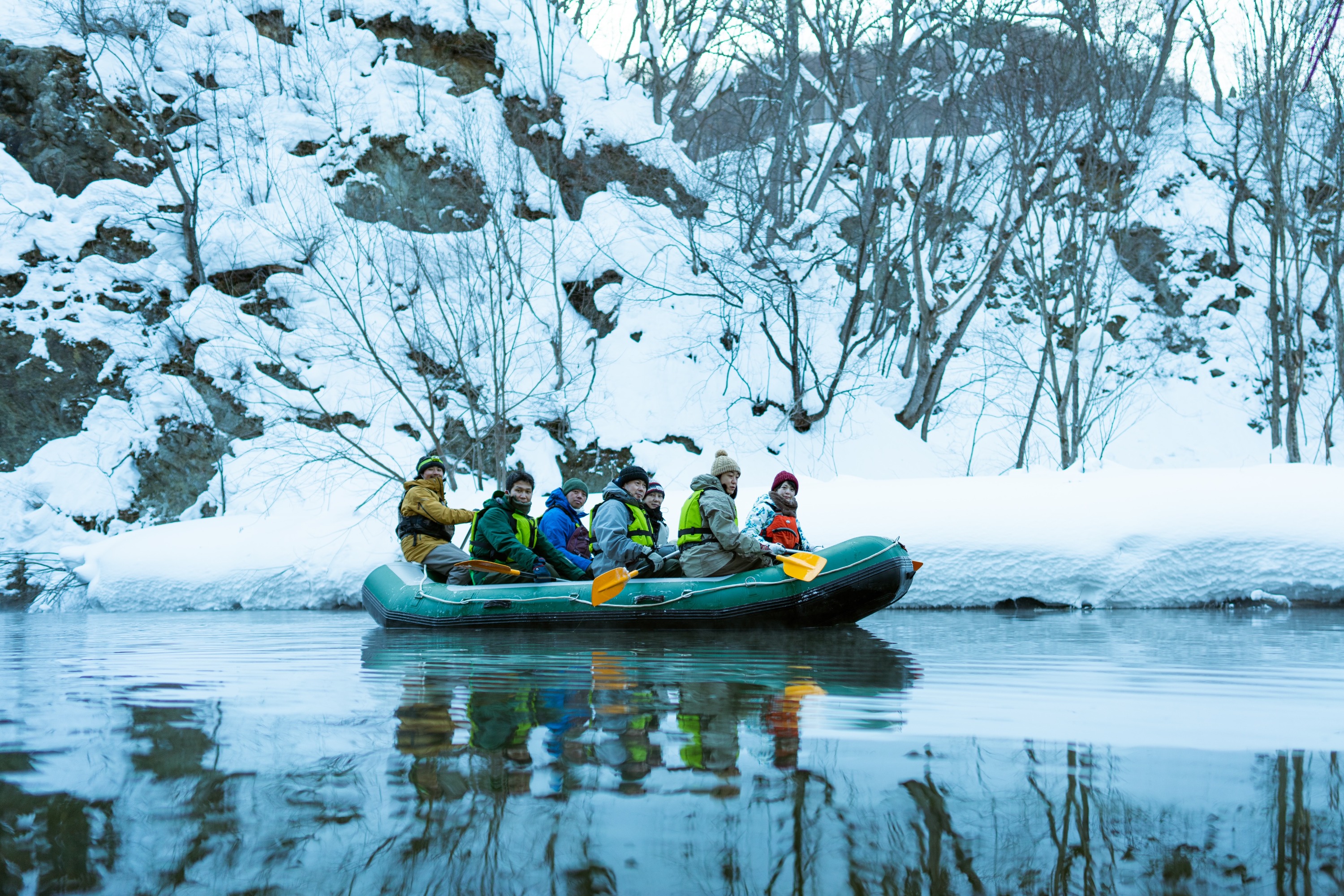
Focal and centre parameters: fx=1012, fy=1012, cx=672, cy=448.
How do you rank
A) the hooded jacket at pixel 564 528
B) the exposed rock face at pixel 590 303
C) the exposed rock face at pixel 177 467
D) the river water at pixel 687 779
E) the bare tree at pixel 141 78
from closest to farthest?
the river water at pixel 687 779 < the hooded jacket at pixel 564 528 < the exposed rock face at pixel 177 467 < the exposed rock face at pixel 590 303 < the bare tree at pixel 141 78

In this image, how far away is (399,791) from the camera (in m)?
2.67

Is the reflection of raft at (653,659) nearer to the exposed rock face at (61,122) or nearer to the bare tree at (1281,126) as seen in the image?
the bare tree at (1281,126)

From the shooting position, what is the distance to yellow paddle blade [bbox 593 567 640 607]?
7.66 m

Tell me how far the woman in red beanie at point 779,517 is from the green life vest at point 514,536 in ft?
6.12

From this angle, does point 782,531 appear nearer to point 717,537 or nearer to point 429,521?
point 717,537

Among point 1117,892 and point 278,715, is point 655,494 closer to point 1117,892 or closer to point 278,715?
point 278,715

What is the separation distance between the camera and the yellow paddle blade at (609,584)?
7.66m

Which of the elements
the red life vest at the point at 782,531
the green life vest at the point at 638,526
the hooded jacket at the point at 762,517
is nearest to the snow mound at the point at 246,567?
the green life vest at the point at 638,526

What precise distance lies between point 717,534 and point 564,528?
5.68 ft

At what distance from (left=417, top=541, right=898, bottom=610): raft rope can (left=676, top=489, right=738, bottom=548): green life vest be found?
0.38m

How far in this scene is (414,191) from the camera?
19.5m

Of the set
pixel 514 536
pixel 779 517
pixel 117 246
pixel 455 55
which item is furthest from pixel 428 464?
pixel 455 55

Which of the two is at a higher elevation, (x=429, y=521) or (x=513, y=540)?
(x=429, y=521)

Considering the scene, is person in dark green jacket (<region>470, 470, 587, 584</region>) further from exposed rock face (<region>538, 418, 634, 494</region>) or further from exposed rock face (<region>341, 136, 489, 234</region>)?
exposed rock face (<region>341, 136, 489, 234</region>)
